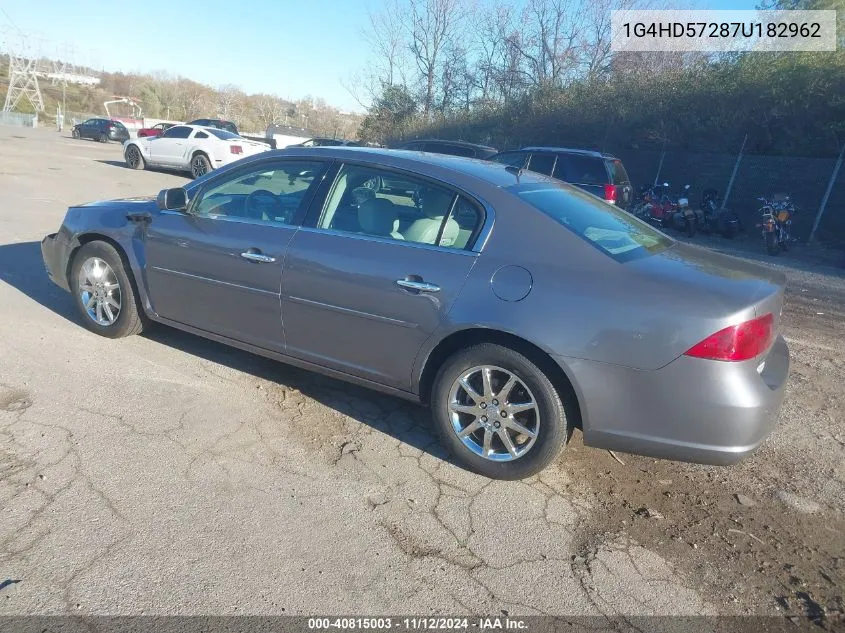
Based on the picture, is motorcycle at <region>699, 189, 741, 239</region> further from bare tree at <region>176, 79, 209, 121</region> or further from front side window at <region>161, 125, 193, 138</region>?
bare tree at <region>176, 79, 209, 121</region>

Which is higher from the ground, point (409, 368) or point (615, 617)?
point (409, 368)

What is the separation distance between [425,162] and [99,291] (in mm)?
2821

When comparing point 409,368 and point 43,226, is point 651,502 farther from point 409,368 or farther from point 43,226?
point 43,226

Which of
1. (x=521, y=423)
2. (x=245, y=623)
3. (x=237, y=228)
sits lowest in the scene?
(x=245, y=623)

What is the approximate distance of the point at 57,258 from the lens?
511 cm

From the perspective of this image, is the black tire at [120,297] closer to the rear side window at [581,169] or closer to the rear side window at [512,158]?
the rear side window at [581,169]

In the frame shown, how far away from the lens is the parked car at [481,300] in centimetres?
290

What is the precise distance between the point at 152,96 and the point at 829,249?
7094 cm

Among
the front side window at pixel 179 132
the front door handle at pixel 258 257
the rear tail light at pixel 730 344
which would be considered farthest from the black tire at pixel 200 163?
the rear tail light at pixel 730 344

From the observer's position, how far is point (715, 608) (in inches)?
99.7

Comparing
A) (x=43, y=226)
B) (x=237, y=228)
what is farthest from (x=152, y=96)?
(x=237, y=228)

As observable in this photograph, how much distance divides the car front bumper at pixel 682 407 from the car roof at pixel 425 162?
1.31 metres

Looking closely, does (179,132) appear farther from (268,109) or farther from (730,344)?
(268,109)

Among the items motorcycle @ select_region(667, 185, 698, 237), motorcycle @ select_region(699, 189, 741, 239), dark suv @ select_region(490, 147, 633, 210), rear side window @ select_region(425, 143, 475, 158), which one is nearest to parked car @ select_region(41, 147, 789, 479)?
dark suv @ select_region(490, 147, 633, 210)
